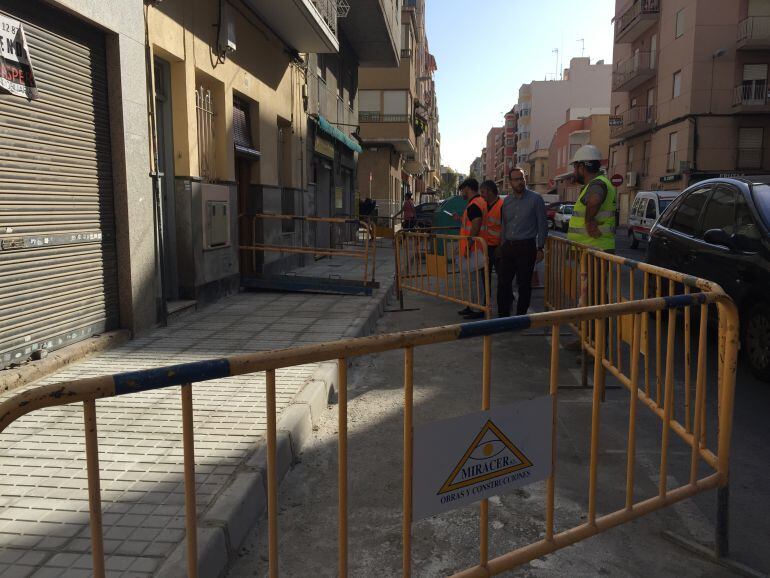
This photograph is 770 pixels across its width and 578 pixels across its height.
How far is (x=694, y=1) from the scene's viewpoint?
30.5 metres

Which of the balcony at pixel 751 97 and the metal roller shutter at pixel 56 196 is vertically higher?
the balcony at pixel 751 97

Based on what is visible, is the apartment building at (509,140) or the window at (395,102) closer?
the window at (395,102)

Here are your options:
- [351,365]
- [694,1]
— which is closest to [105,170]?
[351,365]

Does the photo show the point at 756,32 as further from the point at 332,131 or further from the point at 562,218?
the point at 332,131

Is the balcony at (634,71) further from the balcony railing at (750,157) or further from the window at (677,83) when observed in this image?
the balcony railing at (750,157)

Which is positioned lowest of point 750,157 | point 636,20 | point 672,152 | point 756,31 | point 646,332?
point 646,332

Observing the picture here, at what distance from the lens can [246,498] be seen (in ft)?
9.66

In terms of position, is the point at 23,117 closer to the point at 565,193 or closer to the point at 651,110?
the point at 651,110

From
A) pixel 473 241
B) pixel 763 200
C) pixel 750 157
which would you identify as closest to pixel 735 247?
pixel 763 200

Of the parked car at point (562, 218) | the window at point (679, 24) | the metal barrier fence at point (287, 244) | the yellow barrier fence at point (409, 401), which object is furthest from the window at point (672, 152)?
the yellow barrier fence at point (409, 401)

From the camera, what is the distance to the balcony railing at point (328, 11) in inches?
478

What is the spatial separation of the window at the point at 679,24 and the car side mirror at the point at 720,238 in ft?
105

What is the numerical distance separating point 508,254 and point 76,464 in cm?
534

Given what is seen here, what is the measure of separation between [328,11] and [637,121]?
2997cm
